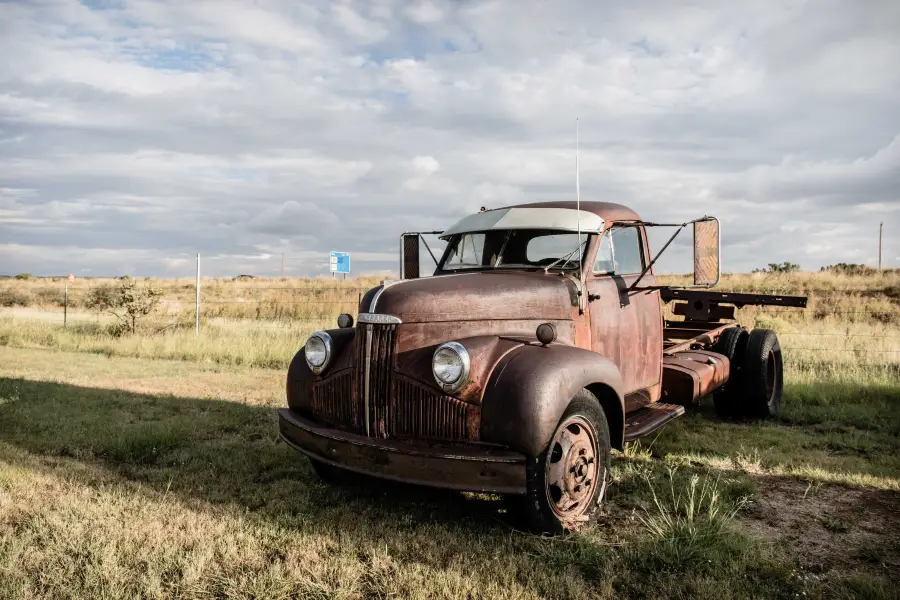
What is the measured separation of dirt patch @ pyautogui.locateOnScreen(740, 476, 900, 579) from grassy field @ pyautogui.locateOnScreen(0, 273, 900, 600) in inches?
0.6

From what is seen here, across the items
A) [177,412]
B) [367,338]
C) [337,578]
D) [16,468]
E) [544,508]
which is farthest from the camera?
[177,412]

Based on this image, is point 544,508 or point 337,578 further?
point 544,508

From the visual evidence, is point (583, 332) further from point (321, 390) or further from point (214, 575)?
point (214, 575)

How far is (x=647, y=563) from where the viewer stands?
132 inches

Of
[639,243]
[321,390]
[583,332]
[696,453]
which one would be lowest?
[696,453]

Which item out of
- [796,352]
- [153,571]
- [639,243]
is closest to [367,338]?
[153,571]

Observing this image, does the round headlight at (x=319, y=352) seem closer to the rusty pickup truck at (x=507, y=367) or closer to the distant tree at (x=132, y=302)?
the rusty pickup truck at (x=507, y=367)

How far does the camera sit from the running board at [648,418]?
15.0 feet

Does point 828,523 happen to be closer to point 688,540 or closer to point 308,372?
point 688,540

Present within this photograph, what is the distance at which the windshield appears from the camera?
4.89 meters

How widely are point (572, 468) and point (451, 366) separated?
940 mm

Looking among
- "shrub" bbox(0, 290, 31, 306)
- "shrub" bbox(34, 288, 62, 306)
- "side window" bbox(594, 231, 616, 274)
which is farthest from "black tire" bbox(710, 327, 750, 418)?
"shrub" bbox(0, 290, 31, 306)

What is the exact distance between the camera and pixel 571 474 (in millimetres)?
3734

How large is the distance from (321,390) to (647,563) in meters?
2.25
